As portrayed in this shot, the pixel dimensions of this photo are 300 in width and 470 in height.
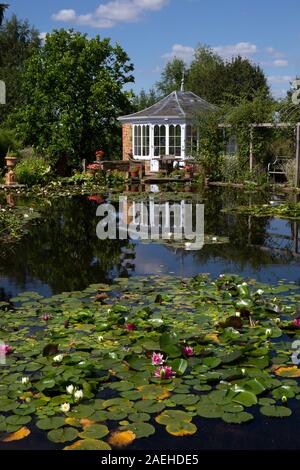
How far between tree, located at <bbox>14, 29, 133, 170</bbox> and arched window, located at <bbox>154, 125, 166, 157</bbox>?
2.41m

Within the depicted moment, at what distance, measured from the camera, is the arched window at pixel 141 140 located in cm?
2767

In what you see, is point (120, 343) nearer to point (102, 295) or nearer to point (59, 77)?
point (102, 295)

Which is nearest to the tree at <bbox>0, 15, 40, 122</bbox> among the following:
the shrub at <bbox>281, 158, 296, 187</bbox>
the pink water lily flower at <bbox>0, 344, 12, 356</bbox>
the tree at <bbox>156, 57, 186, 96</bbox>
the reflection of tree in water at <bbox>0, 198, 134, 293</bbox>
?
the tree at <bbox>156, 57, 186, 96</bbox>

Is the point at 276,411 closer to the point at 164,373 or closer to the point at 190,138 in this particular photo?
the point at 164,373

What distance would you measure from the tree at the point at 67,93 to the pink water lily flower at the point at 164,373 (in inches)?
Answer: 871

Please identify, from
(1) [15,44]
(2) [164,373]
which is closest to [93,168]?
(2) [164,373]

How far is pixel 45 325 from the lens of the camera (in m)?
5.44

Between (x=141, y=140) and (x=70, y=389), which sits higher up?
(x=141, y=140)

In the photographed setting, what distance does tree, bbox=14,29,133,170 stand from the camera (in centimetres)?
2619

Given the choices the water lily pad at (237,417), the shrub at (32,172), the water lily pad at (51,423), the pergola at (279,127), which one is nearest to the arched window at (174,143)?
the pergola at (279,127)

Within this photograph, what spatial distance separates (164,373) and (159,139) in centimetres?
2381

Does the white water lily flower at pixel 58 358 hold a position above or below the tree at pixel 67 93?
below

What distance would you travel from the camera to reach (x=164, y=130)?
27.2 meters

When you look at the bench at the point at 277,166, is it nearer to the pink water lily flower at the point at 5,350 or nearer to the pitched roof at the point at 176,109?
the pitched roof at the point at 176,109
